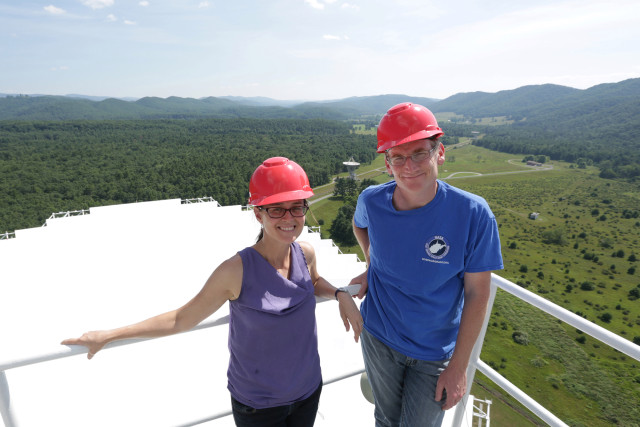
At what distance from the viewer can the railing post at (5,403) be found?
1.55 m

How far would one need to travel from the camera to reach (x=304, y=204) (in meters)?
2.07

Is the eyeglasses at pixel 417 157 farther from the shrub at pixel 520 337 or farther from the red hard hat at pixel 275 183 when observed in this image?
the shrub at pixel 520 337

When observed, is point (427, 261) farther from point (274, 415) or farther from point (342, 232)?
point (342, 232)

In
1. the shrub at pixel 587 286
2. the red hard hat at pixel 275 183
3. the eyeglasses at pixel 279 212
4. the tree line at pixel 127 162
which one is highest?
the red hard hat at pixel 275 183

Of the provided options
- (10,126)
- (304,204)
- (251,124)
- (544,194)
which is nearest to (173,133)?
(251,124)

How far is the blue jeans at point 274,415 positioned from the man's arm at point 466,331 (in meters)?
0.87

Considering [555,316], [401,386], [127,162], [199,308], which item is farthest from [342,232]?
[127,162]

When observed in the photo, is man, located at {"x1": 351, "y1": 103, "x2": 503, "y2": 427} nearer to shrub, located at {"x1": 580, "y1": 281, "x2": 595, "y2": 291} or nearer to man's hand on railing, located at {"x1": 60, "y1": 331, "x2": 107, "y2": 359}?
man's hand on railing, located at {"x1": 60, "y1": 331, "x2": 107, "y2": 359}

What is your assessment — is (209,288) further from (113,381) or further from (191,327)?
(113,381)

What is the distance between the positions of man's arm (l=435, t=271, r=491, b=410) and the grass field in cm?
2502

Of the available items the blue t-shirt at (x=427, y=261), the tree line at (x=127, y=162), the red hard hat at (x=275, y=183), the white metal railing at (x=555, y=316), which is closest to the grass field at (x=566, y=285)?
the tree line at (x=127, y=162)

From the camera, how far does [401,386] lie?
234 cm

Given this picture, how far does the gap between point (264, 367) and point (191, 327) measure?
1.56 ft

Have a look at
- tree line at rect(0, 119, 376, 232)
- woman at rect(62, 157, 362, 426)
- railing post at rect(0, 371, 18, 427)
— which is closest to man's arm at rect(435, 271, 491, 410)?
woman at rect(62, 157, 362, 426)
